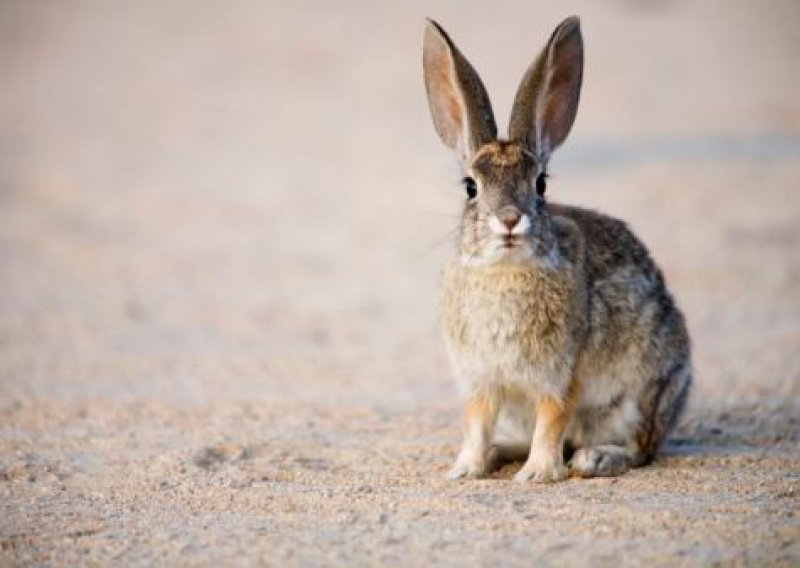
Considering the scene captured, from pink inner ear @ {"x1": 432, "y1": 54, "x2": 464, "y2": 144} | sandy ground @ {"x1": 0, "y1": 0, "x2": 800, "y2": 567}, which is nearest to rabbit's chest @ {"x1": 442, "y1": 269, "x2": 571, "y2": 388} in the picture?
sandy ground @ {"x1": 0, "y1": 0, "x2": 800, "y2": 567}

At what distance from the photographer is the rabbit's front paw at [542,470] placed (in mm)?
5383

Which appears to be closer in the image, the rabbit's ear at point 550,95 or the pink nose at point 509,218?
the pink nose at point 509,218

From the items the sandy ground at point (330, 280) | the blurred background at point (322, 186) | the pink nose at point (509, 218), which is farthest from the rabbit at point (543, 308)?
the blurred background at point (322, 186)

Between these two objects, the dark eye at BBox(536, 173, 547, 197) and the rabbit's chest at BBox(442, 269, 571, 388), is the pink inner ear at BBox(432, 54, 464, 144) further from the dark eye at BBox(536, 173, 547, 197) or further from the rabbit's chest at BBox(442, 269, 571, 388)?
the rabbit's chest at BBox(442, 269, 571, 388)

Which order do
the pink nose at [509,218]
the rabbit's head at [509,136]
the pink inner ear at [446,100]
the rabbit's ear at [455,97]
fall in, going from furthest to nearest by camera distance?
1. the pink inner ear at [446,100]
2. the rabbit's ear at [455,97]
3. the rabbit's head at [509,136]
4. the pink nose at [509,218]

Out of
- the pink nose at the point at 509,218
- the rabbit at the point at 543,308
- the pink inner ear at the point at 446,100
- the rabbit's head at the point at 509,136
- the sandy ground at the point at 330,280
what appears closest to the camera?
the sandy ground at the point at 330,280

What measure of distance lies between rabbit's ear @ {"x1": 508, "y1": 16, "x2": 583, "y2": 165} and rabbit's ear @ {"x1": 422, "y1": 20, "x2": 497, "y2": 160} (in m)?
0.14

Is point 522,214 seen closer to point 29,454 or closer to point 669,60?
point 29,454

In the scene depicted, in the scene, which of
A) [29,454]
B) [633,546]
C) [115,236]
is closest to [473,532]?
[633,546]

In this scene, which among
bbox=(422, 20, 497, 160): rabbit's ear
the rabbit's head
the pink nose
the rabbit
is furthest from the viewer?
bbox=(422, 20, 497, 160): rabbit's ear

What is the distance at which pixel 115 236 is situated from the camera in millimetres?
12430

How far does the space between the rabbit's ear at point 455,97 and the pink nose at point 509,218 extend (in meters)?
0.48

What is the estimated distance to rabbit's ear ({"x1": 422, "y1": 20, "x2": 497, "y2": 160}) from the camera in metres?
5.51

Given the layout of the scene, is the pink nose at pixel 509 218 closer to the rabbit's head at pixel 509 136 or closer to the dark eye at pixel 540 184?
the rabbit's head at pixel 509 136
